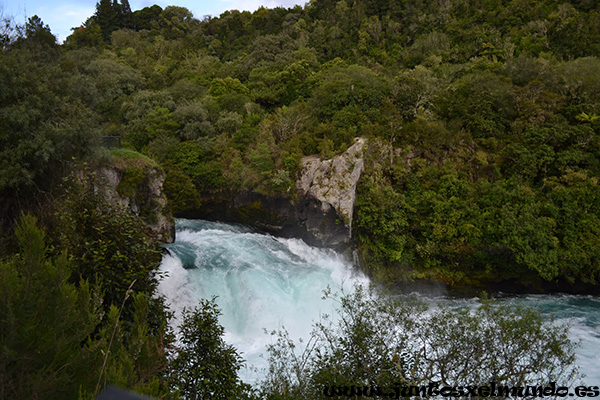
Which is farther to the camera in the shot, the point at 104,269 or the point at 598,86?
the point at 598,86

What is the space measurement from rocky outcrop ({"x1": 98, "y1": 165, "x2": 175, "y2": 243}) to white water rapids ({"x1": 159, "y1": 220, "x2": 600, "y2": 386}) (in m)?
1.03

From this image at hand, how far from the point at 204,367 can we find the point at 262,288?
755 centimetres

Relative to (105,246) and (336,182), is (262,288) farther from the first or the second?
(105,246)

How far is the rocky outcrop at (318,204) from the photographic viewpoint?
1667cm

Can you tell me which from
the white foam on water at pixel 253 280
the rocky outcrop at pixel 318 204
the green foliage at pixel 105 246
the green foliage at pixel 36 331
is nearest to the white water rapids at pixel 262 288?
the white foam on water at pixel 253 280

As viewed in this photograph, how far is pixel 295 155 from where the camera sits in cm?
1841

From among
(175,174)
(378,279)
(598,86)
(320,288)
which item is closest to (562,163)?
(598,86)

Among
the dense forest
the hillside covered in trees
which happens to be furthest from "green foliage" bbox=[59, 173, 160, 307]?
the hillside covered in trees

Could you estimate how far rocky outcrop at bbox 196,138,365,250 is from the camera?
16.7 meters

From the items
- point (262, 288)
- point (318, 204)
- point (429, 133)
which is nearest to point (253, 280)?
point (262, 288)

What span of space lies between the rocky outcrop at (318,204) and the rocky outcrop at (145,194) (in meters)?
5.06

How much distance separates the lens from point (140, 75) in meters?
29.7

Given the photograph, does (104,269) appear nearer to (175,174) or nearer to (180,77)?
(175,174)

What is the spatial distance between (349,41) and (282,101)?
14121 mm
